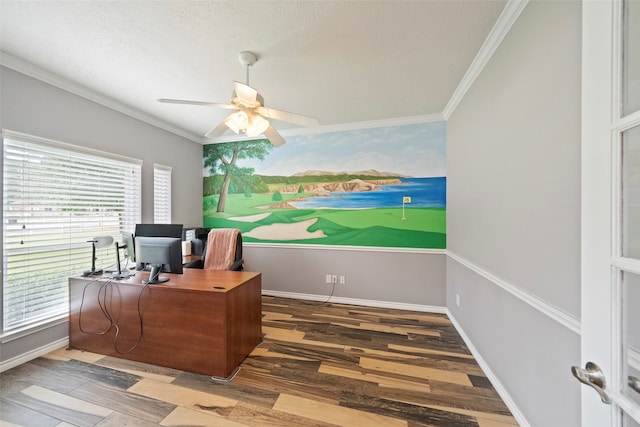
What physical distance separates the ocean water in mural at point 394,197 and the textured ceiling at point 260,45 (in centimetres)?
103

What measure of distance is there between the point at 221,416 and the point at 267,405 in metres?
0.29

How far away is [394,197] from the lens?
3.04 metres

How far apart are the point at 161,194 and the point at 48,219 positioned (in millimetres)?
1240

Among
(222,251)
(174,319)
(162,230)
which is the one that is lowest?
(174,319)

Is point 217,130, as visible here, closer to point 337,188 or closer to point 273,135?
point 273,135

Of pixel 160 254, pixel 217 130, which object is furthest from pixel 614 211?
pixel 160 254

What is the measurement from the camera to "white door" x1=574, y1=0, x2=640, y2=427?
53 centimetres

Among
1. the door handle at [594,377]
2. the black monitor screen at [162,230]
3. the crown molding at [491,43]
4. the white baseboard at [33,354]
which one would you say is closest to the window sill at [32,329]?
the white baseboard at [33,354]

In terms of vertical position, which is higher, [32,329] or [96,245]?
[96,245]

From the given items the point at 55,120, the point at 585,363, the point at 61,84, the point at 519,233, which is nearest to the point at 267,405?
the point at 585,363

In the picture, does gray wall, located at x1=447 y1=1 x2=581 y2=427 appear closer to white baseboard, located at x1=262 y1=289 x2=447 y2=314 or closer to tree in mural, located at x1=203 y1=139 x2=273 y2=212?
white baseboard, located at x1=262 y1=289 x2=447 y2=314

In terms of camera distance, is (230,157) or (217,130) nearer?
(217,130)

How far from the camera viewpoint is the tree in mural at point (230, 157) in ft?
11.7

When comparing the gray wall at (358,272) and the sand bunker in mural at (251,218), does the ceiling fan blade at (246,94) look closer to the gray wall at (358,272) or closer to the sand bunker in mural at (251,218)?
the sand bunker in mural at (251,218)
